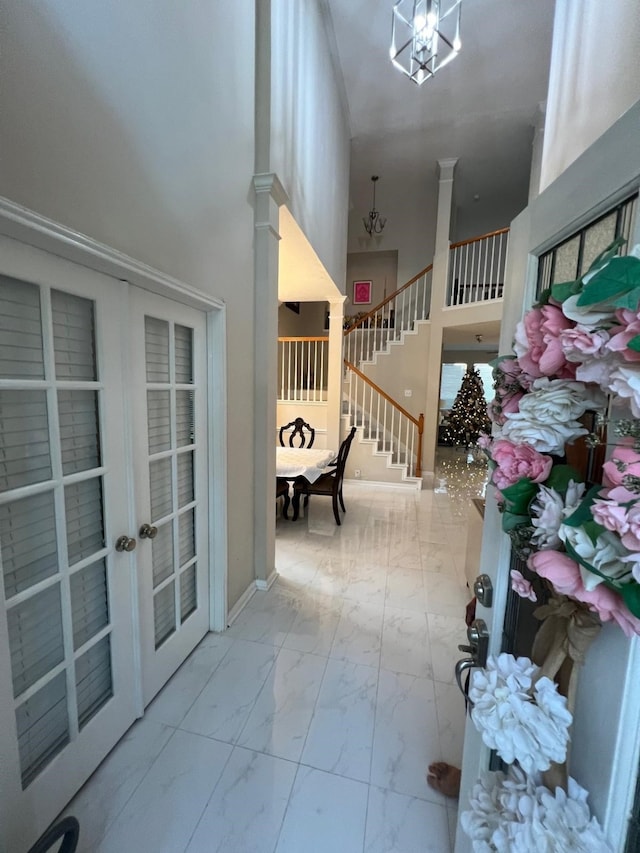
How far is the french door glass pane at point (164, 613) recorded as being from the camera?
1781 mm

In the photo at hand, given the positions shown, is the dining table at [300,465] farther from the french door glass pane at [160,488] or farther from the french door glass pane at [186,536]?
the french door glass pane at [160,488]

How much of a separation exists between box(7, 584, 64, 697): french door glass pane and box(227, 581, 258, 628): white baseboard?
1139 mm

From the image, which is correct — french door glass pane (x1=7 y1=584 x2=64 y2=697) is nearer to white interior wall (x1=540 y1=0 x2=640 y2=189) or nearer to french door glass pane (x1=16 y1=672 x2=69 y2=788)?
french door glass pane (x1=16 y1=672 x2=69 y2=788)

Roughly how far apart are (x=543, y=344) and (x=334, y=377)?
5.16m

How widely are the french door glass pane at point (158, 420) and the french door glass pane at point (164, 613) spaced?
28.7 inches

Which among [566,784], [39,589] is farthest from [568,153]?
[39,589]

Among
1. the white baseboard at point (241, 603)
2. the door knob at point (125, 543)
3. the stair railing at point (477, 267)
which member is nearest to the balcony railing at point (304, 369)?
the stair railing at point (477, 267)

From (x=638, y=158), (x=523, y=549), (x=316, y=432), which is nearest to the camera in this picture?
(x=638, y=158)

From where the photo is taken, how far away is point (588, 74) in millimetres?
785

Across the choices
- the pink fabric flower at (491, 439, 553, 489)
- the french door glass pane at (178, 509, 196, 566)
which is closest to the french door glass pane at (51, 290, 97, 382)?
the french door glass pane at (178, 509, 196, 566)

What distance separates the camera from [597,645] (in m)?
0.62

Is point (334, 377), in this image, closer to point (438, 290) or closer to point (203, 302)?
point (438, 290)

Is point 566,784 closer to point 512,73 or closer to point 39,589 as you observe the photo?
point 39,589

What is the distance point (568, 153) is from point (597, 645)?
108 cm
